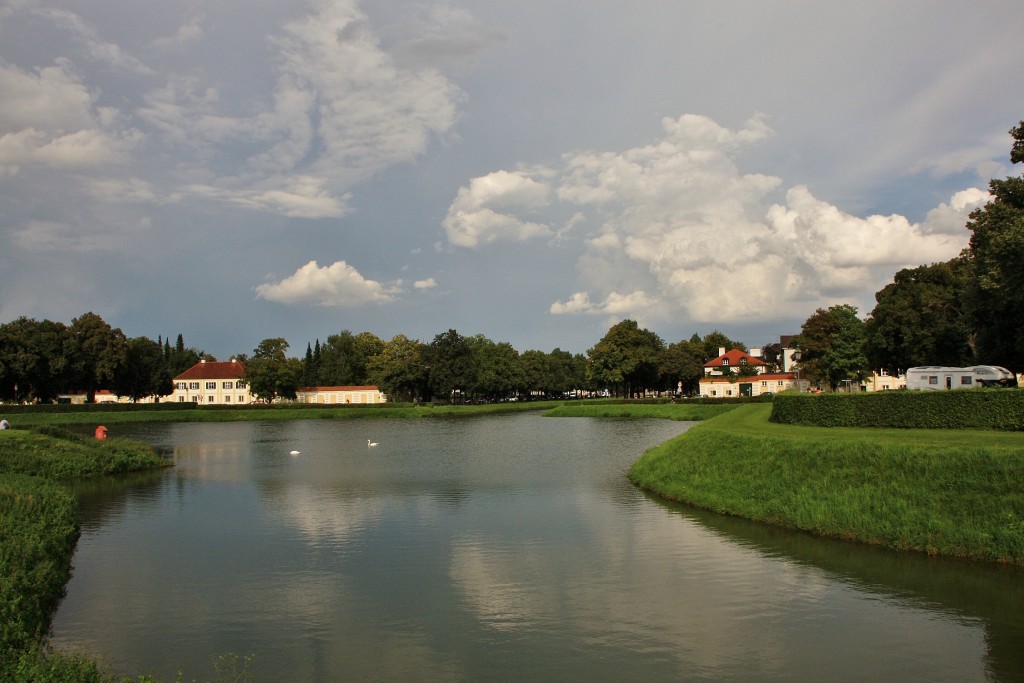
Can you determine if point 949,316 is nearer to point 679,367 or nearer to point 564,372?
point 679,367

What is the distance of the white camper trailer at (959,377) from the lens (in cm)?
4450

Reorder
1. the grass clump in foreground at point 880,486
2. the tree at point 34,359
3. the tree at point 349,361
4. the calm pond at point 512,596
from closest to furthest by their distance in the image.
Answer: the calm pond at point 512,596 → the grass clump in foreground at point 880,486 → the tree at point 34,359 → the tree at point 349,361

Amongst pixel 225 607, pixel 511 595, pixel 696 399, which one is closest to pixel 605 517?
pixel 511 595

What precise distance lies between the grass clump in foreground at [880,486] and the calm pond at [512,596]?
2.42ft

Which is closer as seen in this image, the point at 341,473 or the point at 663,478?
the point at 663,478

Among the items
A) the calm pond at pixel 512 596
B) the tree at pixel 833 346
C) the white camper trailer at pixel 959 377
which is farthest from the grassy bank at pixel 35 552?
the tree at pixel 833 346

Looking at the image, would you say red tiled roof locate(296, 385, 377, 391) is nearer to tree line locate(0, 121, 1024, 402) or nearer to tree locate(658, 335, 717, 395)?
tree line locate(0, 121, 1024, 402)

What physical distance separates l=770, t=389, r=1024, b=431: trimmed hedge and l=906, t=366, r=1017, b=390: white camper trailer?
17.2m

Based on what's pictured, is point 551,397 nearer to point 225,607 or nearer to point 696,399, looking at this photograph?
point 696,399

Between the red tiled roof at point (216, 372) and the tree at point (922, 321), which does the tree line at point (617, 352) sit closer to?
the tree at point (922, 321)

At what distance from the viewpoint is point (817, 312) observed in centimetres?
9488

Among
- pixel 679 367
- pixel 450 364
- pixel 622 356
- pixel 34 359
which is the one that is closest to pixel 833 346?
pixel 679 367

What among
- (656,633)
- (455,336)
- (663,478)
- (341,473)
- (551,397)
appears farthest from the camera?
(551,397)

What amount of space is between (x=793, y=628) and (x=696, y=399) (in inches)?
3022
